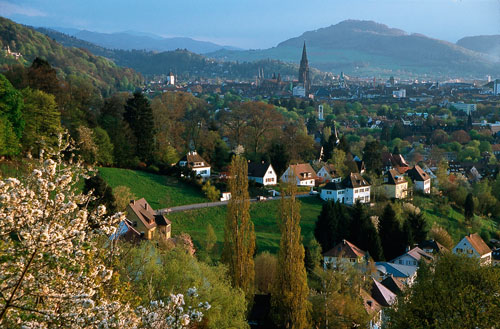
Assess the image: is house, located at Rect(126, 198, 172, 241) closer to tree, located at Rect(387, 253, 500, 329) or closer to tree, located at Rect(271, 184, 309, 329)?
tree, located at Rect(271, 184, 309, 329)

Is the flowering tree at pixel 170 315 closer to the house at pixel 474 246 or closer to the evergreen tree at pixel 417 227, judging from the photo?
the house at pixel 474 246

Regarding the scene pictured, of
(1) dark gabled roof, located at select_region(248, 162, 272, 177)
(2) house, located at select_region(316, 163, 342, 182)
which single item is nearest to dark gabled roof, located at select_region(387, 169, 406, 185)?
(2) house, located at select_region(316, 163, 342, 182)

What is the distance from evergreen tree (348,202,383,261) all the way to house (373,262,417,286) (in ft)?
7.14

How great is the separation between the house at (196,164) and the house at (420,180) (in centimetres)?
1733

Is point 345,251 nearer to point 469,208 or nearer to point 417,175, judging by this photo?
point 469,208

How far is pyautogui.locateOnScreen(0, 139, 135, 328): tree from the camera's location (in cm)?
529

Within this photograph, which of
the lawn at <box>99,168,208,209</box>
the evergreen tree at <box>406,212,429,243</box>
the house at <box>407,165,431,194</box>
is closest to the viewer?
the lawn at <box>99,168,208,209</box>

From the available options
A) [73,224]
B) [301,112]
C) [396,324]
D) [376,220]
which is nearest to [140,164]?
[376,220]

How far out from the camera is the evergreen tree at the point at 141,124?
40.8m

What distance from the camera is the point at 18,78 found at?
37906 mm

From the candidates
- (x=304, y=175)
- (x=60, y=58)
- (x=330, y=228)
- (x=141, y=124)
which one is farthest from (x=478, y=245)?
(x=60, y=58)

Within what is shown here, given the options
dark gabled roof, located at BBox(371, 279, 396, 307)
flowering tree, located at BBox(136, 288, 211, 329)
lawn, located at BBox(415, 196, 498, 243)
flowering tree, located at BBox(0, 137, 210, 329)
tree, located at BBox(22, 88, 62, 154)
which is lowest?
lawn, located at BBox(415, 196, 498, 243)

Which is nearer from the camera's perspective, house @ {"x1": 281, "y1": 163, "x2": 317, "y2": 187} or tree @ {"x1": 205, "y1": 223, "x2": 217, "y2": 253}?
tree @ {"x1": 205, "y1": 223, "x2": 217, "y2": 253}

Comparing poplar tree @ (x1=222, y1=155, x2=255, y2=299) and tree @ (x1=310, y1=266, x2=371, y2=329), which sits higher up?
poplar tree @ (x1=222, y1=155, x2=255, y2=299)
